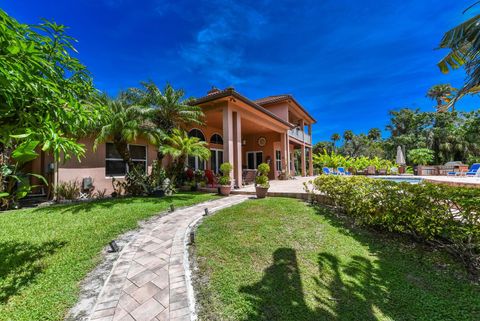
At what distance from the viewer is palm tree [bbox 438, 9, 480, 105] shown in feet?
16.6

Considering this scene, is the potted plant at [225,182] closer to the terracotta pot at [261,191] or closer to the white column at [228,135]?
the white column at [228,135]

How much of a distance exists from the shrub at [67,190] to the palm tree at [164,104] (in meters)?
4.72

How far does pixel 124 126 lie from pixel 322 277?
9.18m

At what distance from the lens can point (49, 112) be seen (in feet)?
7.35

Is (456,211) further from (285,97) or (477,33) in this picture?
(285,97)

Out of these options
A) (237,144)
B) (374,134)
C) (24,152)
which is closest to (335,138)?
(374,134)

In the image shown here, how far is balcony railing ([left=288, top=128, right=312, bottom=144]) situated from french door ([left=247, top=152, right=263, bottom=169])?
359 cm

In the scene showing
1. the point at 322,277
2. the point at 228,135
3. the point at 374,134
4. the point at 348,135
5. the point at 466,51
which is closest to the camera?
the point at 322,277

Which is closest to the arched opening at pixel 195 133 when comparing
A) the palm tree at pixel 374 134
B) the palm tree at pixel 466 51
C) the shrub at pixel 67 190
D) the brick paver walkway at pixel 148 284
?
the shrub at pixel 67 190

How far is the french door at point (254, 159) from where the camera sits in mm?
20062

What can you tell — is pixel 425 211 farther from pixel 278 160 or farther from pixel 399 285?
pixel 278 160

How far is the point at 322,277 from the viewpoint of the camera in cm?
345

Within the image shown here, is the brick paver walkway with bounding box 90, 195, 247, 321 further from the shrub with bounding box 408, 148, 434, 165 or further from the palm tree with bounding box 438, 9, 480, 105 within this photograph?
the shrub with bounding box 408, 148, 434, 165

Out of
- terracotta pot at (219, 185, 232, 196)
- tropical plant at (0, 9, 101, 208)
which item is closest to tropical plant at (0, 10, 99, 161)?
tropical plant at (0, 9, 101, 208)
